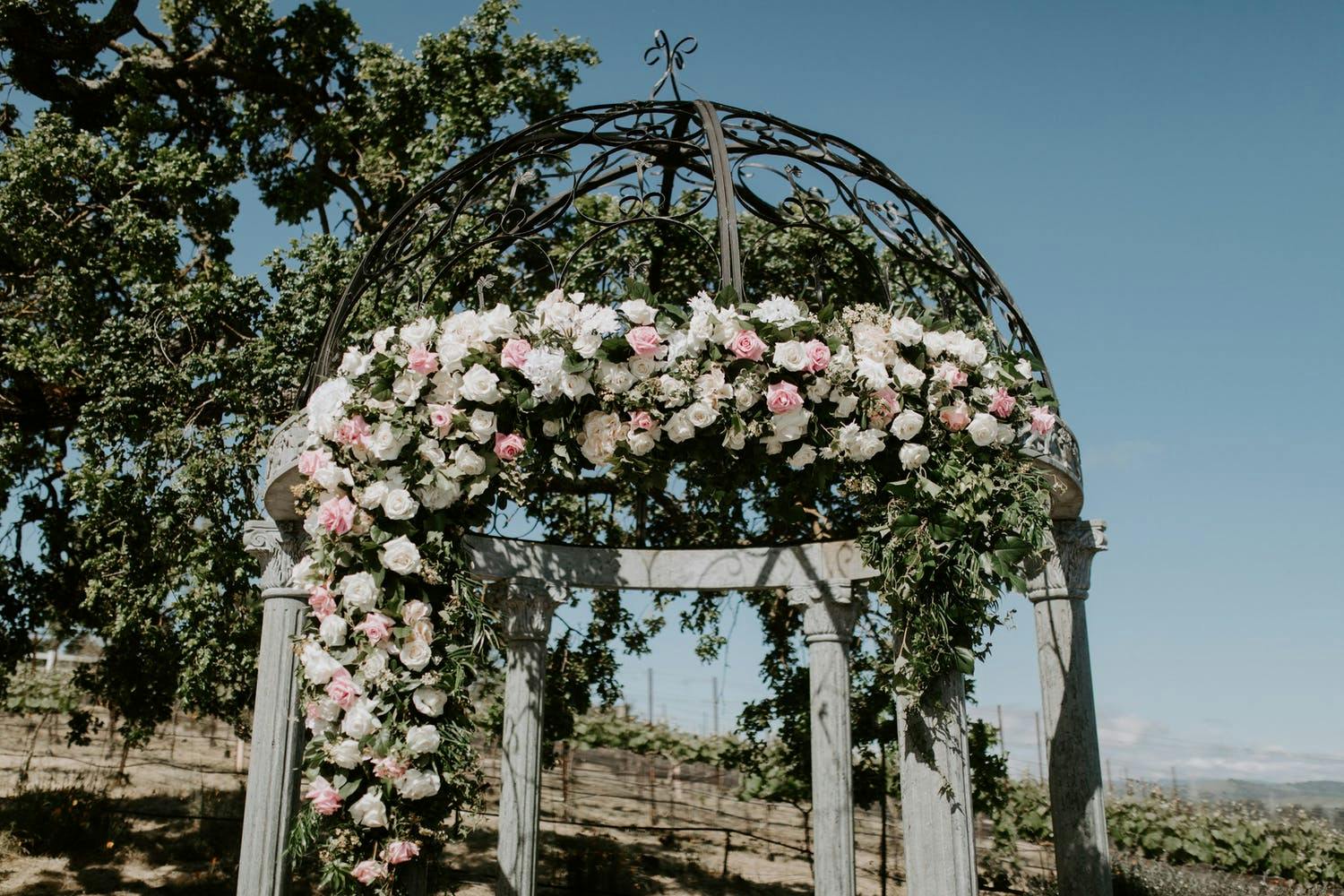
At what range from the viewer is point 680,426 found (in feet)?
22.6

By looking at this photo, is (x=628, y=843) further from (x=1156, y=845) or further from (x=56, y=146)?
(x=56, y=146)

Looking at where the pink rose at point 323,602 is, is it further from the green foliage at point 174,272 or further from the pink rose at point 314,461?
the green foliage at point 174,272

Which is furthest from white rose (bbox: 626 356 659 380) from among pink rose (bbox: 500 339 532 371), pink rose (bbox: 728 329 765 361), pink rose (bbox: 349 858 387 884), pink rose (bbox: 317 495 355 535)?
pink rose (bbox: 349 858 387 884)

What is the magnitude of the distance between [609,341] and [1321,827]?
23760 millimetres

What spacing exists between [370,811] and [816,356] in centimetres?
403

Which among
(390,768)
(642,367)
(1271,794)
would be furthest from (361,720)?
(1271,794)

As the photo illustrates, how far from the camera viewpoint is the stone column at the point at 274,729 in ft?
29.1

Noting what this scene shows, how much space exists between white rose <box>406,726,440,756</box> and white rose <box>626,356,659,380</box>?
2.62 m

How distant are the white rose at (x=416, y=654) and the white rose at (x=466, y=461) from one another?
1.14 m

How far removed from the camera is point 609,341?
6.82 m

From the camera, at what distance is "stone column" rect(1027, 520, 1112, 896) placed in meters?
9.83

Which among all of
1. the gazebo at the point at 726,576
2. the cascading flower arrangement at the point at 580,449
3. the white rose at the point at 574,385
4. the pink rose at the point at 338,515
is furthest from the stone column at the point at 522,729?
the white rose at the point at 574,385

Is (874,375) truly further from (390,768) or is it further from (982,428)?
(390,768)

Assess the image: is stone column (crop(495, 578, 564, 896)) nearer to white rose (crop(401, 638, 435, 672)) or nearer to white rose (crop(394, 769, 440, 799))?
white rose (crop(394, 769, 440, 799))
